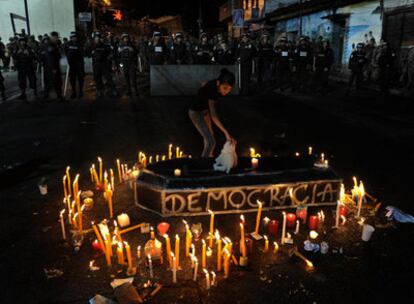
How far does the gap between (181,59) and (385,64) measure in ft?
30.5

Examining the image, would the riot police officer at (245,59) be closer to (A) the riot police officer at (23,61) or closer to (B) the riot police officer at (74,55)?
(B) the riot police officer at (74,55)

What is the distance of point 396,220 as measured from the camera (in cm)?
522

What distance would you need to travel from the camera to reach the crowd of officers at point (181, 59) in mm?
14211

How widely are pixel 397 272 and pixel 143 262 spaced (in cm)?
269

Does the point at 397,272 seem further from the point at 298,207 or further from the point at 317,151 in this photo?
the point at 317,151

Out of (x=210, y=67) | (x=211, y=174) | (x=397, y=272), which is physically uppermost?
(x=210, y=67)

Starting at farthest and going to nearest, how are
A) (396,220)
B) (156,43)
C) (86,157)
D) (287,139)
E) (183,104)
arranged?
(156,43) → (183,104) → (287,139) → (86,157) → (396,220)

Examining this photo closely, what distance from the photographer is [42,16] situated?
2666 cm

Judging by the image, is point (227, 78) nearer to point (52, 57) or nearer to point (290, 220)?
point (290, 220)

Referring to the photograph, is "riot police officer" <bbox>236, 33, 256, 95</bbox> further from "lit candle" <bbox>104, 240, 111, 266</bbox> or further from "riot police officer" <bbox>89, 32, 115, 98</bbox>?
"lit candle" <bbox>104, 240, 111, 266</bbox>

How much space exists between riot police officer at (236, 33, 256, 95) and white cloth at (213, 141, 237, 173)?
38.7 feet

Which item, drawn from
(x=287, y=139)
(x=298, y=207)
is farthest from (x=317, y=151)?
(x=298, y=207)

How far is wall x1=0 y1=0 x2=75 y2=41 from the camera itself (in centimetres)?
2619

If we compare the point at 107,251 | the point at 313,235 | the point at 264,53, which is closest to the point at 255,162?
the point at 313,235
